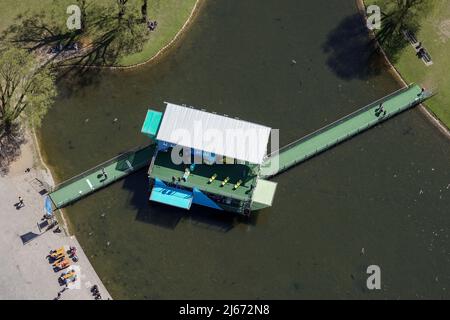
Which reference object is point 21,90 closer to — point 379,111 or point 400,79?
point 379,111

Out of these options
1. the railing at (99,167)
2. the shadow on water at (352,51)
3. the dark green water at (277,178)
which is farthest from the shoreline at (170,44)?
the shadow on water at (352,51)

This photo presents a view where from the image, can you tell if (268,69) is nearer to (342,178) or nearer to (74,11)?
(342,178)

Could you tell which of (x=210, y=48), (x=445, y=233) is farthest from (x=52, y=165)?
(x=445, y=233)

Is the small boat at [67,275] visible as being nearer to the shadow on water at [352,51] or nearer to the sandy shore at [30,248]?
the sandy shore at [30,248]

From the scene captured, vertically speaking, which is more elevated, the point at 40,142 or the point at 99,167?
the point at 40,142

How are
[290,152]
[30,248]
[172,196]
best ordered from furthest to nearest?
[290,152] < [172,196] < [30,248]

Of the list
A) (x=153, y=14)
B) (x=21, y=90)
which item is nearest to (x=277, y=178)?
(x=153, y=14)

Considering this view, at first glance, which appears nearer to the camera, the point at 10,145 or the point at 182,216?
the point at 182,216
